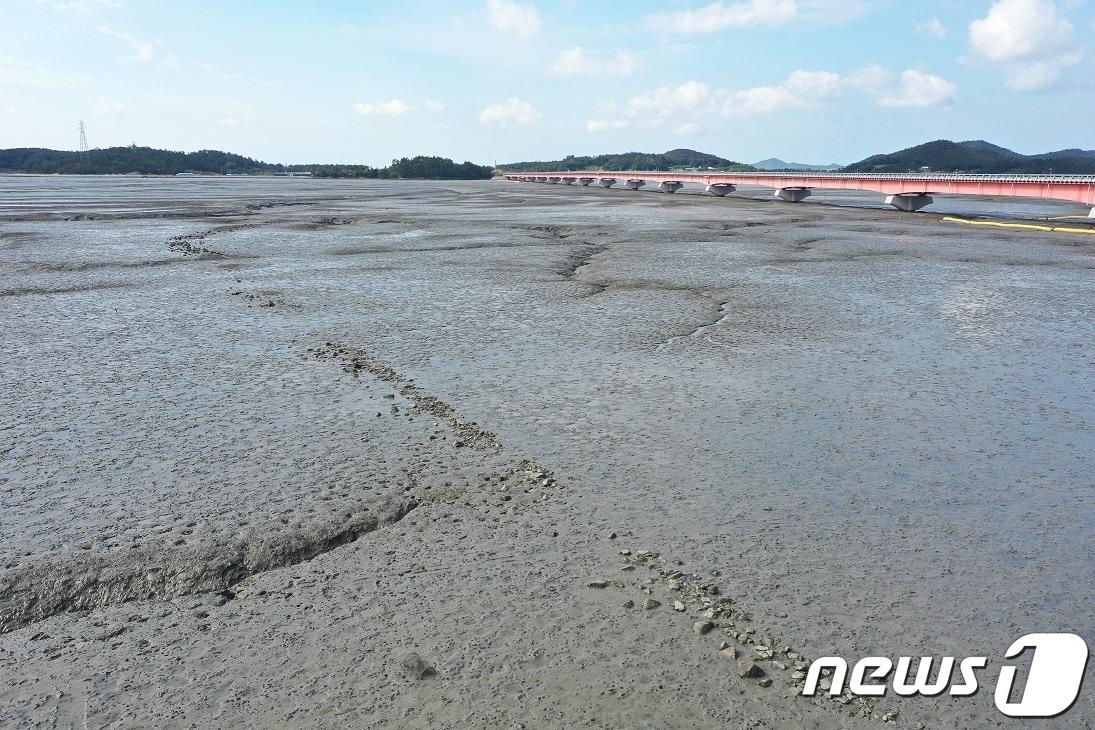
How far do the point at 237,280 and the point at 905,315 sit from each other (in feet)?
41.0

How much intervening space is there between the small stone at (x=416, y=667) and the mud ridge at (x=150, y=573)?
1292 millimetres

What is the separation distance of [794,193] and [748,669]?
59.5 metres

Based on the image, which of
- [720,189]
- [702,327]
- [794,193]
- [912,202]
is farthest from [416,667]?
[720,189]

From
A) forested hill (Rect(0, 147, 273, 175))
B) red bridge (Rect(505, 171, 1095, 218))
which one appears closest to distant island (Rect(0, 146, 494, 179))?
forested hill (Rect(0, 147, 273, 175))

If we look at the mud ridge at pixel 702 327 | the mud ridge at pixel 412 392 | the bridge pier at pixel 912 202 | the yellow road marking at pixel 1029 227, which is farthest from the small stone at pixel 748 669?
the bridge pier at pixel 912 202

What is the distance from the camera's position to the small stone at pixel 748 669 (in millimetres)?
3852

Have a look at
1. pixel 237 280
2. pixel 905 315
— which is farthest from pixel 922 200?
pixel 237 280

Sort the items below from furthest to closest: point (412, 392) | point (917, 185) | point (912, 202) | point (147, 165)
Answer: point (147, 165) < point (912, 202) < point (917, 185) < point (412, 392)

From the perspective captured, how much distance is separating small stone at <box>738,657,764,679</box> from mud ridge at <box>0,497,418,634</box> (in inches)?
102

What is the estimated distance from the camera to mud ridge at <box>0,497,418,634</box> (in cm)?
447

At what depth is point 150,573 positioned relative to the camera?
477cm

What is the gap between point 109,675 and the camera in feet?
12.6

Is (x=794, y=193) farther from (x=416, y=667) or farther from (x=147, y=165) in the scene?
(x=147, y=165)

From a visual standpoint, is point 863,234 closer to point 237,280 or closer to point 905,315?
point 905,315
